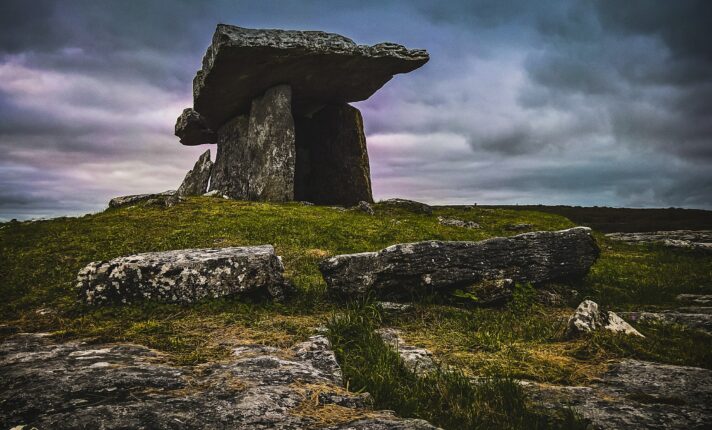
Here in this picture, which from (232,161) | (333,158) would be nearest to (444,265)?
(333,158)

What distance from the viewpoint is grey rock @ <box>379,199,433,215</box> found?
1996cm

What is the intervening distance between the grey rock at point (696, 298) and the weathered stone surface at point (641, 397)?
4.30 meters

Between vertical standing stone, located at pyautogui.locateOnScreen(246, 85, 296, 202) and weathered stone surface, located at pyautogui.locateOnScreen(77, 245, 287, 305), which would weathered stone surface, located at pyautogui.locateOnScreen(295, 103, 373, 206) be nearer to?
vertical standing stone, located at pyautogui.locateOnScreen(246, 85, 296, 202)

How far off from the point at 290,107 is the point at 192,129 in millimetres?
10443

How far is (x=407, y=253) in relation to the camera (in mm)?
6832

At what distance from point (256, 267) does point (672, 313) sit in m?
6.49

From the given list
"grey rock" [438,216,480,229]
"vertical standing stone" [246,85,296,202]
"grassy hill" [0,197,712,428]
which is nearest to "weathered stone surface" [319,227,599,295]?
"grassy hill" [0,197,712,428]

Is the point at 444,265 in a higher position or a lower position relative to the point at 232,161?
lower

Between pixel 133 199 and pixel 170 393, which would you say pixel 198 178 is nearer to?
pixel 133 199

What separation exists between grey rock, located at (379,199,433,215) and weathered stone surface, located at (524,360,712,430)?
15.8m

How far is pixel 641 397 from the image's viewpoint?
3.48 metres

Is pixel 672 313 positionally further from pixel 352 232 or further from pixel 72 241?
pixel 72 241

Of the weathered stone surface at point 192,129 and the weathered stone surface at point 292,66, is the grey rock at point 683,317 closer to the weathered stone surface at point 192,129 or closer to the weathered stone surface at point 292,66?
the weathered stone surface at point 292,66

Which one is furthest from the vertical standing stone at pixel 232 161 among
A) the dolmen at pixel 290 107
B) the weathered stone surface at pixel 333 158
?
the weathered stone surface at pixel 333 158
